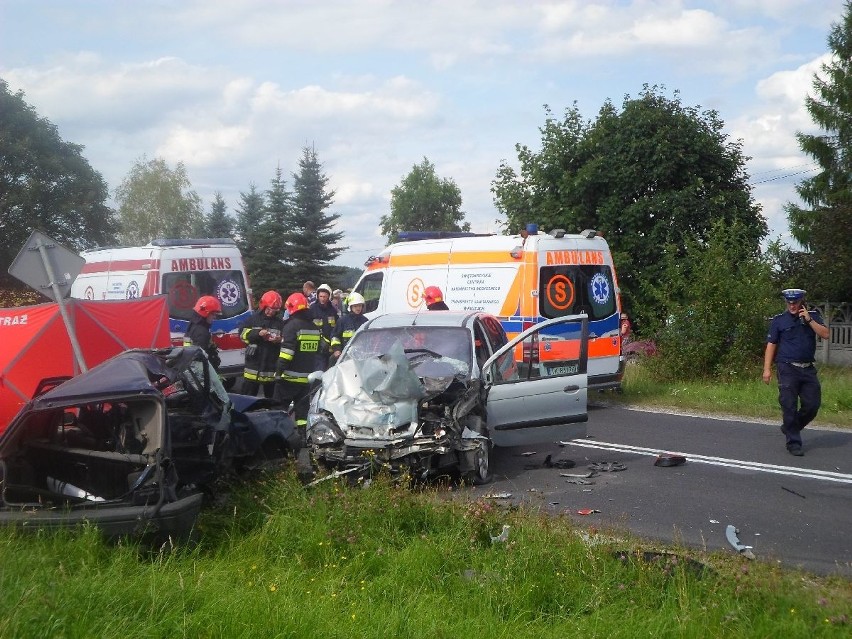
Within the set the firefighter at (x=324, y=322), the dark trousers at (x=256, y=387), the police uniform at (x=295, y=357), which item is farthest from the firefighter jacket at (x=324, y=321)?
the dark trousers at (x=256, y=387)

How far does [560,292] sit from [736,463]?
4.65 meters

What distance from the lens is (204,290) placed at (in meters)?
16.1

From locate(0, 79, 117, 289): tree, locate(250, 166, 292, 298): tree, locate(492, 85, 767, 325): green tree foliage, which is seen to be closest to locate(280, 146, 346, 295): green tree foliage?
locate(250, 166, 292, 298): tree

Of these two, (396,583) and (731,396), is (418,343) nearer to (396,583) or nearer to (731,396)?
(396,583)

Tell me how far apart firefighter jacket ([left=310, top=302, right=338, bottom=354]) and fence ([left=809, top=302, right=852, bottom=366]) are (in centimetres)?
1182

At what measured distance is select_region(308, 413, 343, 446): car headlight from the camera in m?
7.91

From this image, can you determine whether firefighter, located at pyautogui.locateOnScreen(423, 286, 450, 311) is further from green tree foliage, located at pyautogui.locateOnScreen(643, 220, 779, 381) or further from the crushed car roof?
the crushed car roof

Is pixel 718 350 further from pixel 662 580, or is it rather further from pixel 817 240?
pixel 662 580

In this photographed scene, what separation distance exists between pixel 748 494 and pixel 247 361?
6.21 m

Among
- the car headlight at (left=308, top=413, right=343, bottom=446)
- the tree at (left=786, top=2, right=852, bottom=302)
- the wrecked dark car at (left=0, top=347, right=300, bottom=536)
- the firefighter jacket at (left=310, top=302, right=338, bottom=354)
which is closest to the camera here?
the wrecked dark car at (left=0, top=347, right=300, bottom=536)

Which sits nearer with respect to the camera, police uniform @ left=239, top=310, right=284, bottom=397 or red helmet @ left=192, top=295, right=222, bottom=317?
red helmet @ left=192, top=295, right=222, bottom=317

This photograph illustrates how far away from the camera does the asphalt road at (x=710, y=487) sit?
6.43 metres

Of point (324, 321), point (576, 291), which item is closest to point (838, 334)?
point (576, 291)

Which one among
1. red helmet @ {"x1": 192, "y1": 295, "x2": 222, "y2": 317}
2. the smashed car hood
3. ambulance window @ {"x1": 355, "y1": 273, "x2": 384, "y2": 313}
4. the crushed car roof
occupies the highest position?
ambulance window @ {"x1": 355, "y1": 273, "x2": 384, "y2": 313}
